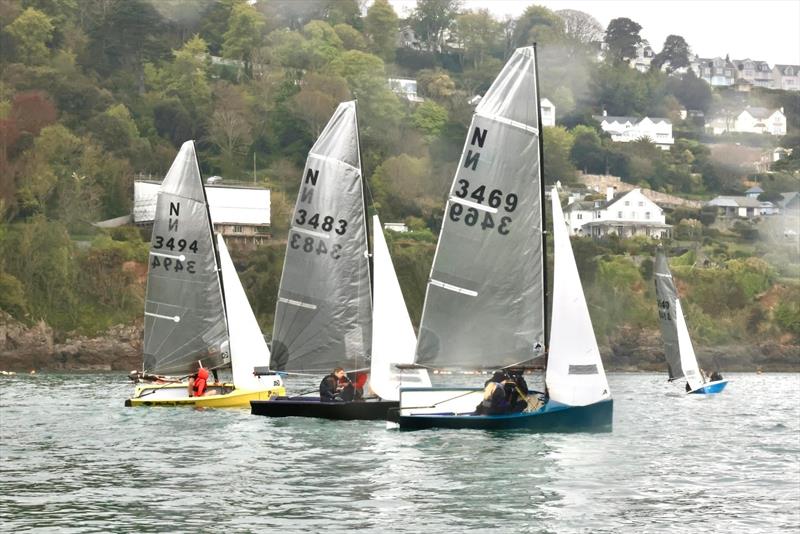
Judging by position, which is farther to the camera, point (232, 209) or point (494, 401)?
point (232, 209)

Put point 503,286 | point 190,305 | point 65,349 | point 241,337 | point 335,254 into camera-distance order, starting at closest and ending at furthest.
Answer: point 503,286, point 335,254, point 241,337, point 190,305, point 65,349

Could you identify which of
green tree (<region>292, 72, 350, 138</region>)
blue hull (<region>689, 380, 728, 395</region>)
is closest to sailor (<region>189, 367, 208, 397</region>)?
blue hull (<region>689, 380, 728, 395</region>)

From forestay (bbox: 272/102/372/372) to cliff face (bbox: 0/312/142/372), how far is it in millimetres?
65816

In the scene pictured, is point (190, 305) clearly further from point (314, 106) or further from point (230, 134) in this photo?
point (314, 106)

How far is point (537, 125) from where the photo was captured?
38500mm

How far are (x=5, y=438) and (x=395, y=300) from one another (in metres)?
12.8

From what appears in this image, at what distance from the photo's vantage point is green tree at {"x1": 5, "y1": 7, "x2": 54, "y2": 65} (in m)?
179

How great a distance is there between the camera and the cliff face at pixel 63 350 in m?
109

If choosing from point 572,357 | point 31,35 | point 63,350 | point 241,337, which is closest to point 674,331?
point 241,337

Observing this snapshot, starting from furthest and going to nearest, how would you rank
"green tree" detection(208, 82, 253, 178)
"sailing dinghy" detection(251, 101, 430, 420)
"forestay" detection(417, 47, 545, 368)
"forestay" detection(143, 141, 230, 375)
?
"green tree" detection(208, 82, 253, 178), "forestay" detection(143, 141, 230, 375), "sailing dinghy" detection(251, 101, 430, 420), "forestay" detection(417, 47, 545, 368)

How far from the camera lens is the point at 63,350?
112 meters

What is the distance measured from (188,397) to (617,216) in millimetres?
142030

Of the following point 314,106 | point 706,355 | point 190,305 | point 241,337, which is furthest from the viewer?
point 314,106

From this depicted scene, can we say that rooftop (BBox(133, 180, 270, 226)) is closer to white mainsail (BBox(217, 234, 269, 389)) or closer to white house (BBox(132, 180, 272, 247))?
white house (BBox(132, 180, 272, 247))
